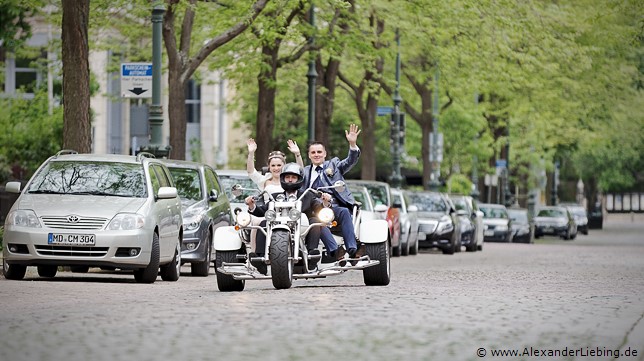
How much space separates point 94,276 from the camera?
2280 cm

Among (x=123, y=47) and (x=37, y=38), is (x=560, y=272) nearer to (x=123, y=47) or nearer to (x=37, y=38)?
(x=123, y=47)

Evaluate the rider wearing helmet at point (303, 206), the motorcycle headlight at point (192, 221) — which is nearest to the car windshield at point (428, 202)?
the motorcycle headlight at point (192, 221)

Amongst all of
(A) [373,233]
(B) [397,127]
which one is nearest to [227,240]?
(A) [373,233]

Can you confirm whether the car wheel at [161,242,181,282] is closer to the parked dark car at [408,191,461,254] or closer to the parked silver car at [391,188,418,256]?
the parked silver car at [391,188,418,256]

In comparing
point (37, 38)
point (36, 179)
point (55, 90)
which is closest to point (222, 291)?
point (36, 179)

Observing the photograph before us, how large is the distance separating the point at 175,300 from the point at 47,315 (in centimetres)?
233

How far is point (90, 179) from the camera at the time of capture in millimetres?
21219

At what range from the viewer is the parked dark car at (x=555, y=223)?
232ft

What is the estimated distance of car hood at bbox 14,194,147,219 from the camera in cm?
2003

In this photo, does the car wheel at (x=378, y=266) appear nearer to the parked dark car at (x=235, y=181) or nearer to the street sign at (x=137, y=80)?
the parked dark car at (x=235, y=181)

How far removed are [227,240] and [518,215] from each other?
4418 cm

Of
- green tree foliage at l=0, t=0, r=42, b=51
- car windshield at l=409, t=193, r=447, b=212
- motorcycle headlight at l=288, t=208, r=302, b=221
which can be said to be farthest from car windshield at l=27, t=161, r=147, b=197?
car windshield at l=409, t=193, r=447, b=212

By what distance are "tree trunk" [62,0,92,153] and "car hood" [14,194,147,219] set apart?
17.4 feet

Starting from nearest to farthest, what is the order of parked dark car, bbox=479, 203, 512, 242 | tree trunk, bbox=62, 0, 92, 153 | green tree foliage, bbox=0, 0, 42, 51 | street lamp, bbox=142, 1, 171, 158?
tree trunk, bbox=62, 0, 92, 153, street lamp, bbox=142, 1, 171, 158, green tree foliage, bbox=0, 0, 42, 51, parked dark car, bbox=479, 203, 512, 242
